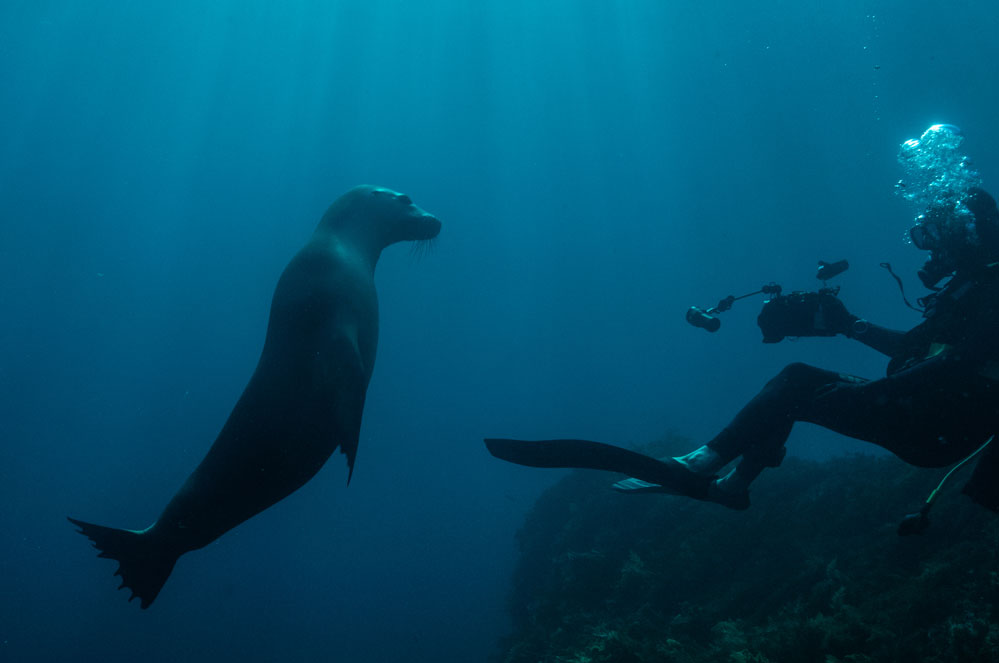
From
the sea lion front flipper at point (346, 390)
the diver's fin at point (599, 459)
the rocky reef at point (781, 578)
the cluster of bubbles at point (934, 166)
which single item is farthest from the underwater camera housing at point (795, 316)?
the sea lion front flipper at point (346, 390)

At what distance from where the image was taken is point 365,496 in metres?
74.2

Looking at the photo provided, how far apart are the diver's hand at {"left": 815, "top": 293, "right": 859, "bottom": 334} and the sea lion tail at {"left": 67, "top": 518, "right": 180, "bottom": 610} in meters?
5.23

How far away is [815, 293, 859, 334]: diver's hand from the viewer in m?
4.36

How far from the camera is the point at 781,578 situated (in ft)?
22.9

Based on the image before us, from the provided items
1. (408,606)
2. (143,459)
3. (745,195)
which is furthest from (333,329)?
(143,459)

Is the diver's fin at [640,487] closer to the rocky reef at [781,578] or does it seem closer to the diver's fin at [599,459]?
the diver's fin at [599,459]

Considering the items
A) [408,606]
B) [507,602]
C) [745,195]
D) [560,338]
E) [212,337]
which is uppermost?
[745,195]

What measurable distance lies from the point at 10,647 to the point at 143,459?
35.9 meters

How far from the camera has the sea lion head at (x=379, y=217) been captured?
520 centimetres

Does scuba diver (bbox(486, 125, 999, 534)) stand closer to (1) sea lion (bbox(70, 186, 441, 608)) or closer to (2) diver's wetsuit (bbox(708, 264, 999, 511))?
(2) diver's wetsuit (bbox(708, 264, 999, 511))

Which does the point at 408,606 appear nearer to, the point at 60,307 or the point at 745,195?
the point at 745,195

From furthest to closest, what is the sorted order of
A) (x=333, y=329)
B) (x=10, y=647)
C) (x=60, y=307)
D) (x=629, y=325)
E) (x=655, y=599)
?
(x=629, y=325)
(x=60, y=307)
(x=10, y=647)
(x=655, y=599)
(x=333, y=329)

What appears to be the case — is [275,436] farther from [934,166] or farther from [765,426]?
[934,166]

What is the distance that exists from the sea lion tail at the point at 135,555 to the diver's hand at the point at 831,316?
523 cm
